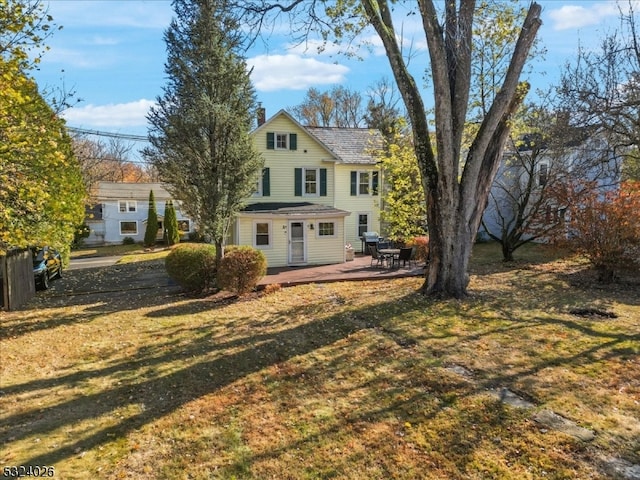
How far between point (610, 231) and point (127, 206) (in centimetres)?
3343

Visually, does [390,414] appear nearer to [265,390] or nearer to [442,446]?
[442,446]

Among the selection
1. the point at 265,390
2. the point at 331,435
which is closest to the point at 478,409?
the point at 331,435

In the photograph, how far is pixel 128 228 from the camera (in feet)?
115

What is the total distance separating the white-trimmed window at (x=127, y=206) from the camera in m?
34.3

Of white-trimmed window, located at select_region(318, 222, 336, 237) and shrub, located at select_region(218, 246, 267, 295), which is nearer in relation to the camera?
shrub, located at select_region(218, 246, 267, 295)

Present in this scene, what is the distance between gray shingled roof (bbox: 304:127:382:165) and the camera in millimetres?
23312

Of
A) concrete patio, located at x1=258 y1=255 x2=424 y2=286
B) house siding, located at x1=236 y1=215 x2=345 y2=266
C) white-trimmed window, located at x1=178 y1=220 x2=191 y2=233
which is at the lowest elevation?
concrete patio, located at x1=258 y1=255 x2=424 y2=286

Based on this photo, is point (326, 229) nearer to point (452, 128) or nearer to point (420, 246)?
point (420, 246)

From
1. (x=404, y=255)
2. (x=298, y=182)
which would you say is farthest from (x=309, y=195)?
(x=404, y=255)

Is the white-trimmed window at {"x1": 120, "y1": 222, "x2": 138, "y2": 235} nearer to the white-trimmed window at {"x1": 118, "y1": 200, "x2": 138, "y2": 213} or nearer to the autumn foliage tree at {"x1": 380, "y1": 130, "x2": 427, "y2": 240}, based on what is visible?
the white-trimmed window at {"x1": 118, "y1": 200, "x2": 138, "y2": 213}

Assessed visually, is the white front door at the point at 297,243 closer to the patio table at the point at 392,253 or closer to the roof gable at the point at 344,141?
the patio table at the point at 392,253

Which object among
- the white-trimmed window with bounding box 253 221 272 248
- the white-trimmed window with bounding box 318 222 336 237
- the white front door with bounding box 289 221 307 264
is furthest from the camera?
the white-trimmed window with bounding box 318 222 336 237

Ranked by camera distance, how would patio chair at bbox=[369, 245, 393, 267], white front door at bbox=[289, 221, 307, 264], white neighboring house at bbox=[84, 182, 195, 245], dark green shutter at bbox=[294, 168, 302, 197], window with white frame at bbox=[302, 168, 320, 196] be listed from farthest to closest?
white neighboring house at bbox=[84, 182, 195, 245], window with white frame at bbox=[302, 168, 320, 196], dark green shutter at bbox=[294, 168, 302, 197], white front door at bbox=[289, 221, 307, 264], patio chair at bbox=[369, 245, 393, 267]

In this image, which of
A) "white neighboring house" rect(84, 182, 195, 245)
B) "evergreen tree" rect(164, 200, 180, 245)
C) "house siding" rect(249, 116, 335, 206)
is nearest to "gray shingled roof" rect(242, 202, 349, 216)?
"house siding" rect(249, 116, 335, 206)
